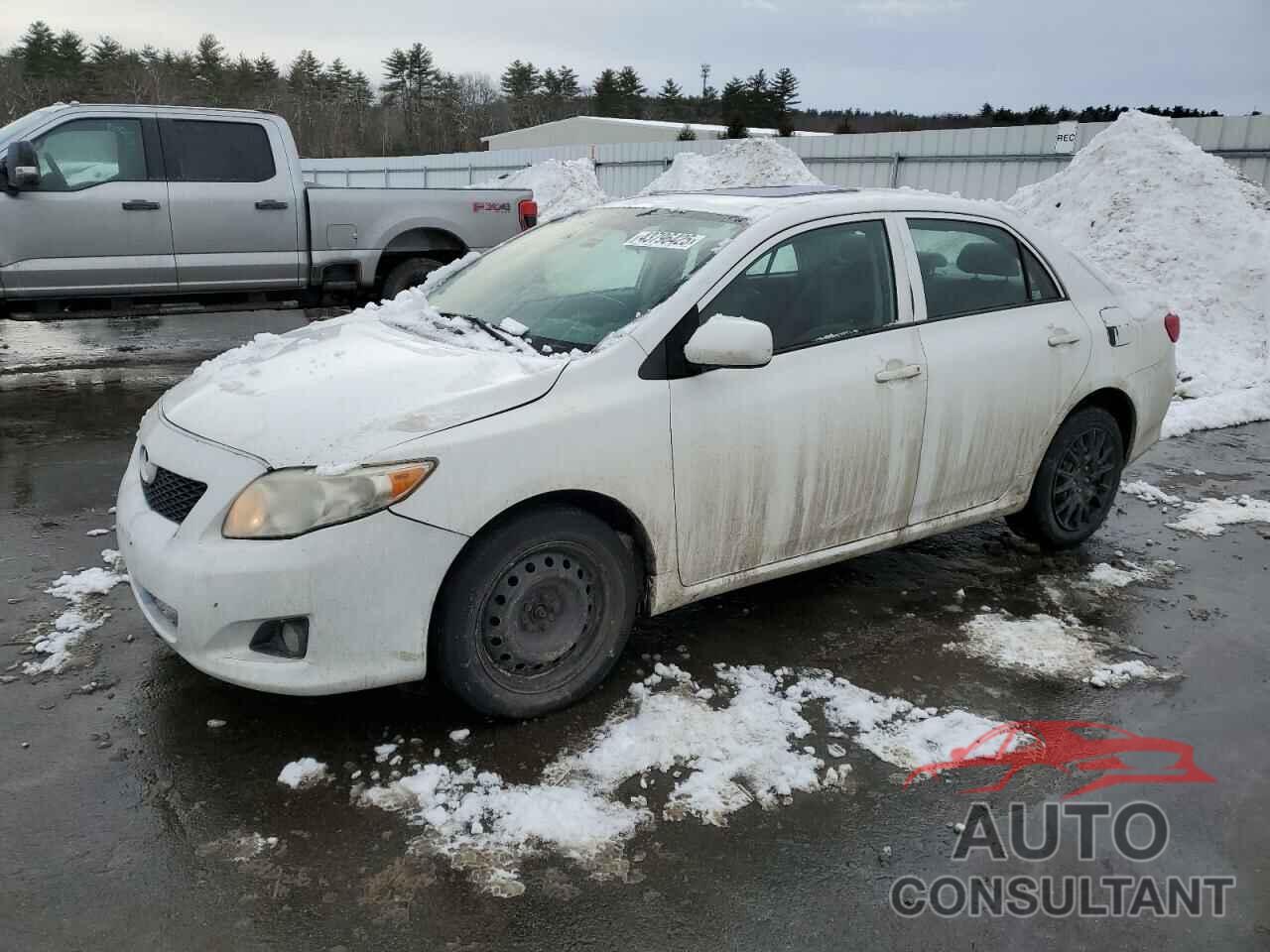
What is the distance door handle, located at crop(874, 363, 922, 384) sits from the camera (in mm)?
3986

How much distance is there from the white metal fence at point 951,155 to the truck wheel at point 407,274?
8720 mm

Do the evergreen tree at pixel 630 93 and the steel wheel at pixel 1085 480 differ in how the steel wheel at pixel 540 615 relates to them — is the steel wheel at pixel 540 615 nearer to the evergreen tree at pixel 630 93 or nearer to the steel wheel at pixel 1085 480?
the steel wheel at pixel 1085 480

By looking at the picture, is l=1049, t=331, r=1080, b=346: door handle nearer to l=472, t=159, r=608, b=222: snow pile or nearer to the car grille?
the car grille

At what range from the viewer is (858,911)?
2.63 m

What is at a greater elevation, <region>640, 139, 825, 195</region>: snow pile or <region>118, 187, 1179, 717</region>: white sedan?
<region>640, 139, 825, 195</region>: snow pile

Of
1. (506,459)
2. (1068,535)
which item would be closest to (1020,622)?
(1068,535)

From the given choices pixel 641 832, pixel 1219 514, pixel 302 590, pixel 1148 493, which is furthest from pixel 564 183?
pixel 641 832

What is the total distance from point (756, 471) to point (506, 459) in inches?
39.8

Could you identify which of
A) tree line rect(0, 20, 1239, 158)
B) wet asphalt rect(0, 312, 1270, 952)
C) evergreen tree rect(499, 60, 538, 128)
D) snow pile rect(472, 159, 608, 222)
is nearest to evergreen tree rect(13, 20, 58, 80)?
tree line rect(0, 20, 1239, 158)

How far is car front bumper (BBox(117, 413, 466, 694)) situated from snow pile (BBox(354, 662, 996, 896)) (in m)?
0.41

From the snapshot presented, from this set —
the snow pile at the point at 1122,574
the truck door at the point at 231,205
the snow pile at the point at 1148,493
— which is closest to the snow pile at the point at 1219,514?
the snow pile at the point at 1148,493

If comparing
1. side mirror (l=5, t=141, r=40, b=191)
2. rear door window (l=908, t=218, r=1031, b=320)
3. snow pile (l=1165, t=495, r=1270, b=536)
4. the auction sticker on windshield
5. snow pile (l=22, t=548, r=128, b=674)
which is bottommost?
snow pile (l=1165, t=495, r=1270, b=536)

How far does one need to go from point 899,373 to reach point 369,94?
93451mm

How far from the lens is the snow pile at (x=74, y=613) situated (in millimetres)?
3729
